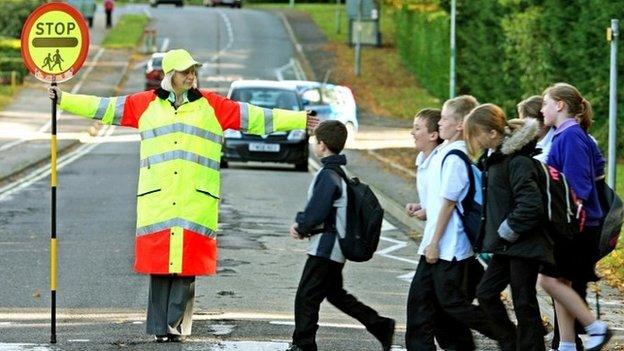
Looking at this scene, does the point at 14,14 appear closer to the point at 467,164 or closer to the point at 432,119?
the point at 432,119

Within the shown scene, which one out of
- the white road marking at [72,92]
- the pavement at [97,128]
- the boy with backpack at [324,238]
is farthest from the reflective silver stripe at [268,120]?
the white road marking at [72,92]

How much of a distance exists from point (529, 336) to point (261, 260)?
7296mm

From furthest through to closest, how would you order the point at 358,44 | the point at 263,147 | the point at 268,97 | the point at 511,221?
the point at 358,44
the point at 268,97
the point at 263,147
the point at 511,221

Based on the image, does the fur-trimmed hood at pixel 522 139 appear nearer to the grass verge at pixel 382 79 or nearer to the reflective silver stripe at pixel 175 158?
the reflective silver stripe at pixel 175 158

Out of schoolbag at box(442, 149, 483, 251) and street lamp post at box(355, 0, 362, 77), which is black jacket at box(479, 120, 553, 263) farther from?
street lamp post at box(355, 0, 362, 77)

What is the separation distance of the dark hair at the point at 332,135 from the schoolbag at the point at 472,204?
73 centimetres

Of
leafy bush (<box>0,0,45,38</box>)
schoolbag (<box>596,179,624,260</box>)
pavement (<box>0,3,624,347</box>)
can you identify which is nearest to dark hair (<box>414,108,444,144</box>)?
schoolbag (<box>596,179,624,260</box>)

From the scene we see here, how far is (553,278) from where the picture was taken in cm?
1033

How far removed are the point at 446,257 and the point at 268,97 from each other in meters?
22.8

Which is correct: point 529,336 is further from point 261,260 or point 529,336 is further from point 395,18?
point 395,18

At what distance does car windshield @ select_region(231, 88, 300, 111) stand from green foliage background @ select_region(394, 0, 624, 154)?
489cm

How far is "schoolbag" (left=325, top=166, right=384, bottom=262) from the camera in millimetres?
10258

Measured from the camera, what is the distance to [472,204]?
10.0 meters

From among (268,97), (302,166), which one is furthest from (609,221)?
(268,97)
